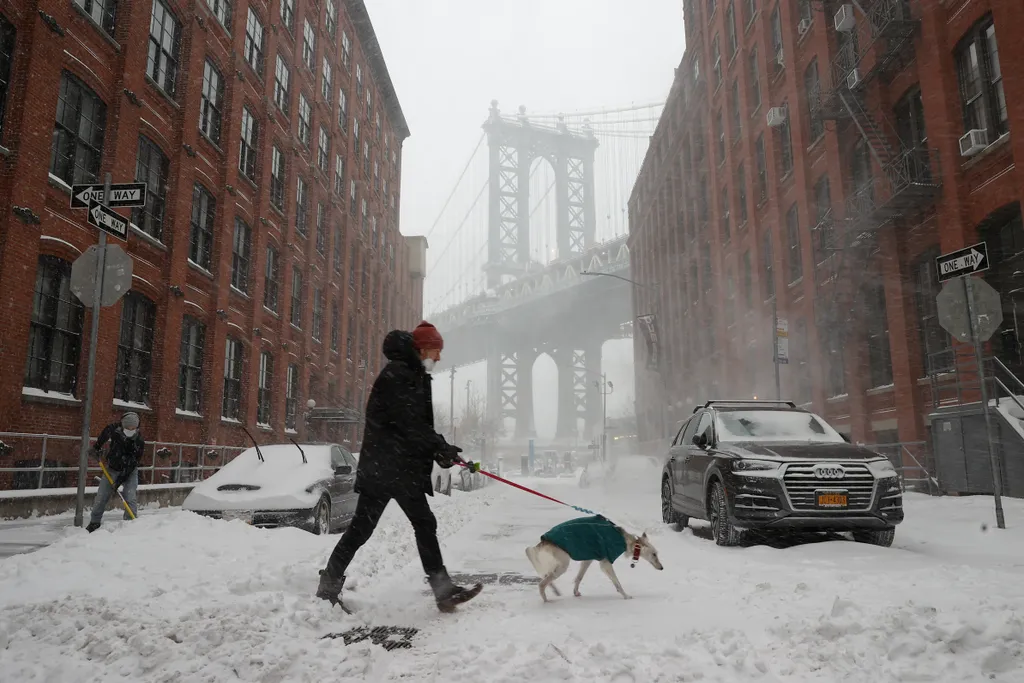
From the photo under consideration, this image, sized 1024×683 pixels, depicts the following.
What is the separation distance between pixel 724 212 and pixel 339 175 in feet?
61.0

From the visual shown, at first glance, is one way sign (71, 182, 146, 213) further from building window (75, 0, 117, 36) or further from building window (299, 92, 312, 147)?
building window (299, 92, 312, 147)

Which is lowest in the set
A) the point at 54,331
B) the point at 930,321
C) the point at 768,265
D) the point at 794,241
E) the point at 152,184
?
the point at 54,331

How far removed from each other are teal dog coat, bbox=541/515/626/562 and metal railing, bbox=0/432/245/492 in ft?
31.5

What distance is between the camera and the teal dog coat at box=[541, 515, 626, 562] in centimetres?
550

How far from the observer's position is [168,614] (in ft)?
14.5

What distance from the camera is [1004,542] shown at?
852 cm

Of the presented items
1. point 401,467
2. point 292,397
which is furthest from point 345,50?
point 401,467

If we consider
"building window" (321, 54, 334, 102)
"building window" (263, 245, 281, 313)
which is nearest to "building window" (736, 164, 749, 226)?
"building window" (321, 54, 334, 102)

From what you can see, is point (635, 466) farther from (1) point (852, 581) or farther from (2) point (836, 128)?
(1) point (852, 581)

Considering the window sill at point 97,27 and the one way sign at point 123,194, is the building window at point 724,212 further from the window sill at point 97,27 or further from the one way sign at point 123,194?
the one way sign at point 123,194

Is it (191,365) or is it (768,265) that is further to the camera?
(768,265)

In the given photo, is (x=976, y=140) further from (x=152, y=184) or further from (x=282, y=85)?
(x=282, y=85)

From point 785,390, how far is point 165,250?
2133cm

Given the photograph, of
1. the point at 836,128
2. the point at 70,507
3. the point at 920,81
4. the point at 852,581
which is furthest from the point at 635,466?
the point at 852,581
